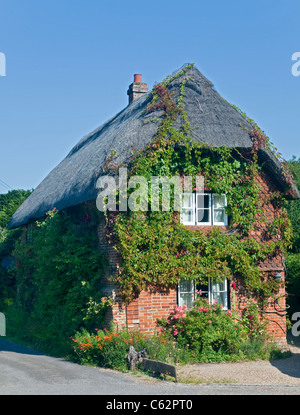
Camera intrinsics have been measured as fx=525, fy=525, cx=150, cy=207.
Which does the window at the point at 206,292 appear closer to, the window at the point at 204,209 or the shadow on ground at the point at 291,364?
the window at the point at 204,209

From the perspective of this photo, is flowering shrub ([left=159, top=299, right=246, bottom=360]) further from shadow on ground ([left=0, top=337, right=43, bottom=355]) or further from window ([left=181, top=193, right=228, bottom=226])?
shadow on ground ([left=0, top=337, right=43, bottom=355])

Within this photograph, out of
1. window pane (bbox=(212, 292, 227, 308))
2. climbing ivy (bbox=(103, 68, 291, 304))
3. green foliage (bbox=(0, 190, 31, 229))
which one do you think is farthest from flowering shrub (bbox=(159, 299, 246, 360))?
green foliage (bbox=(0, 190, 31, 229))

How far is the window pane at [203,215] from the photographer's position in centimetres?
1315

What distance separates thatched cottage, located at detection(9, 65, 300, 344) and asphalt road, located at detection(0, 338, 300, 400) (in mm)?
1901

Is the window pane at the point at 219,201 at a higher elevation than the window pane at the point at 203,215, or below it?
higher

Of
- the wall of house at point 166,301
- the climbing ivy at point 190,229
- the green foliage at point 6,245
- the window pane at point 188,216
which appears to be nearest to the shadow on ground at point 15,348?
the wall of house at point 166,301

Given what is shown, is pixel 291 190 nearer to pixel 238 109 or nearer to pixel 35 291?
pixel 238 109

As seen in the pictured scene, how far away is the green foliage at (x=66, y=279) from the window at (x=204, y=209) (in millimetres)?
2299

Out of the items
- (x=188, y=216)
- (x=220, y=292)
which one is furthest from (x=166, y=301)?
(x=188, y=216)

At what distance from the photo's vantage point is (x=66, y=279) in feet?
45.2

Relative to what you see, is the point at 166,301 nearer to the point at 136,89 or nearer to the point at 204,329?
the point at 204,329

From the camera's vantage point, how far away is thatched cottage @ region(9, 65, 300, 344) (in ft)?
40.7

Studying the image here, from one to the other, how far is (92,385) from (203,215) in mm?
5434

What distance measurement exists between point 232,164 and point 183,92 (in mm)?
2243
